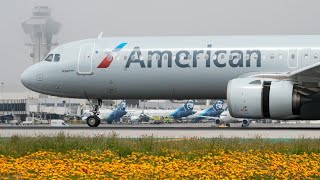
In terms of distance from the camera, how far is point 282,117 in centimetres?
2509

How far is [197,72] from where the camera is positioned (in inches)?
1106

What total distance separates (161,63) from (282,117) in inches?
249

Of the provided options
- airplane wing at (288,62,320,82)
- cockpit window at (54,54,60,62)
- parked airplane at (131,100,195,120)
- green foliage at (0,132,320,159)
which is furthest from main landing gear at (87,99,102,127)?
parked airplane at (131,100,195,120)

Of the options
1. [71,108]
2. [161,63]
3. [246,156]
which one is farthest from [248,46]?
[71,108]

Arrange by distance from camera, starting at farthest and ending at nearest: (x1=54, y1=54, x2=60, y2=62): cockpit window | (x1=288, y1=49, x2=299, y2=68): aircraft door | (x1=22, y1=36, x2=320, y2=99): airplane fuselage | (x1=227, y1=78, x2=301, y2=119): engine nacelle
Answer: (x1=54, y1=54, x2=60, y2=62): cockpit window, (x1=22, y1=36, x2=320, y2=99): airplane fuselage, (x1=288, y1=49, x2=299, y2=68): aircraft door, (x1=227, y1=78, x2=301, y2=119): engine nacelle

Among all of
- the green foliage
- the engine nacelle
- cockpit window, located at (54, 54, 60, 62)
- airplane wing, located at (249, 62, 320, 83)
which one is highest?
cockpit window, located at (54, 54, 60, 62)

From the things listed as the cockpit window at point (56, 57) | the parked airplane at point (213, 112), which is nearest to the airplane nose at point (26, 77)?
the cockpit window at point (56, 57)

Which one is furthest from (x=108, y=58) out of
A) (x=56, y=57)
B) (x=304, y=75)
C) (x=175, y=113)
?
(x=175, y=113)

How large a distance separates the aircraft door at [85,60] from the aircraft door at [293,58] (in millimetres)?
9034

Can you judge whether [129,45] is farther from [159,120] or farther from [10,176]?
[159,120]

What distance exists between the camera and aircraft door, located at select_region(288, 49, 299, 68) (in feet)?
89.7

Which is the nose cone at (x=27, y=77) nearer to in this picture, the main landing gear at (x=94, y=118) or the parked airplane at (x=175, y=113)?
the main landing gear at (x=94, y=118)

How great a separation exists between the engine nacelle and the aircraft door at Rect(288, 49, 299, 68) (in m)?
2.06

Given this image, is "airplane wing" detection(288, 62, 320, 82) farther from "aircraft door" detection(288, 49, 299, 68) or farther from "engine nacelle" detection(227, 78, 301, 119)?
"aircraft door" detection(288, 49, 299, 68)
